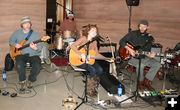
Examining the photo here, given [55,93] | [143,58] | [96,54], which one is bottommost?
[55,93]

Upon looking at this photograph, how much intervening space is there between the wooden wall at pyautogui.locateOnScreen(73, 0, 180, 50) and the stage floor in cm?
175

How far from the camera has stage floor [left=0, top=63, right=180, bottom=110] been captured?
11.4ft

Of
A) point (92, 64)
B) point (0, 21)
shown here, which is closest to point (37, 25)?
point (0, 21)

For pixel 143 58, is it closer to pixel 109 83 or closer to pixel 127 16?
pixel 109 83

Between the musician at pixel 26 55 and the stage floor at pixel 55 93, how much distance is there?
0.68ft

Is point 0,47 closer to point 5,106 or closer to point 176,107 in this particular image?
point 5,106

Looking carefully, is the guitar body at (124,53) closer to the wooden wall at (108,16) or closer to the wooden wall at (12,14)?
the wooden wall at (108,16)

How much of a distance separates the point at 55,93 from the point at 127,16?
12.9ft

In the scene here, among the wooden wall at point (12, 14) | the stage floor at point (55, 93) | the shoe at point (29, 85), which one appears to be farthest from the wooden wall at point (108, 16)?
the shoe at point (29, 85)

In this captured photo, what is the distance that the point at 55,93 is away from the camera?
13.2 feet

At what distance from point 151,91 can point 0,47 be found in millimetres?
3600

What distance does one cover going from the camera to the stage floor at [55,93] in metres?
3.48

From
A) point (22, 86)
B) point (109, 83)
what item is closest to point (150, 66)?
point (109, 83)

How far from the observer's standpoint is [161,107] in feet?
11.9
